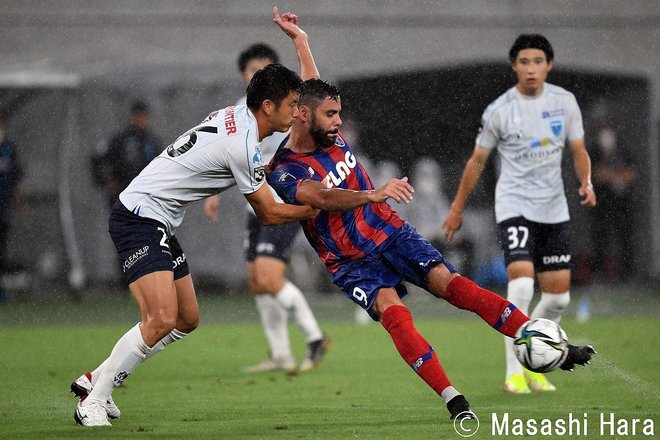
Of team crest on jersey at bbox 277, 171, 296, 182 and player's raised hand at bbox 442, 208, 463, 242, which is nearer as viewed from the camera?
team crest on jersey at bbox 277, 171, 296, 182

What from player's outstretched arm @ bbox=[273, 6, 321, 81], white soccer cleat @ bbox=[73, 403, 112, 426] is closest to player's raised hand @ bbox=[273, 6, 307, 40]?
player's outstretched arm @ bbox=[273, 6, 321, 81]

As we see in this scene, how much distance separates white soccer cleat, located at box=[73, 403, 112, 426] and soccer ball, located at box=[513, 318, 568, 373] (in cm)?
229

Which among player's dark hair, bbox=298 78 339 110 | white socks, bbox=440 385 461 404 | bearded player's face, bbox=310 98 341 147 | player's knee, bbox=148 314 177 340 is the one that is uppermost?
player's dark hair, bbox=298 78 339 110

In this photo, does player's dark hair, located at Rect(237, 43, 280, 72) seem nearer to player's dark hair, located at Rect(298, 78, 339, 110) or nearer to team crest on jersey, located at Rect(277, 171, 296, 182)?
player's dark hair, located at Rect(298, 78, 339, 110)

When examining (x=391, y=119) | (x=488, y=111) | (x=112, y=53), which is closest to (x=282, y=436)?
(x=488, y=111)

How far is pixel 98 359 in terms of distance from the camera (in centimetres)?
1038

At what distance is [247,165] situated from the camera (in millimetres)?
6492

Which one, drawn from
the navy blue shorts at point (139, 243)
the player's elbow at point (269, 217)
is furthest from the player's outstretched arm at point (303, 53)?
the navy blue shorts at point (139, 243)

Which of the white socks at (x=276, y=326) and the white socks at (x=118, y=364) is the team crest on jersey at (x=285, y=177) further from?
the white socks at (x=276, y=326)

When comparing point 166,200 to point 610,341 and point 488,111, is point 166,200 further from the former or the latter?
point 610,341

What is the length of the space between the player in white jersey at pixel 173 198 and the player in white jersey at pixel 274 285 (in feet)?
9.33

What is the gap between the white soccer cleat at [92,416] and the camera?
21.7ft

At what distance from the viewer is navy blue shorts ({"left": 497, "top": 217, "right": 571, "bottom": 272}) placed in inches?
326

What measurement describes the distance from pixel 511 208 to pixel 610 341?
11.1ft
